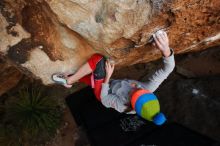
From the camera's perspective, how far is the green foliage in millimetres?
5547

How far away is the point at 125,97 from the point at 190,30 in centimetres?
83

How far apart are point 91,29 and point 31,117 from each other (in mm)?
3138

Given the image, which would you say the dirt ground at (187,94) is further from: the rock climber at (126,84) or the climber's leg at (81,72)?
the climber's leg at (81,72)

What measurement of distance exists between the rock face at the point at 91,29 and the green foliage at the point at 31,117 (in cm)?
199

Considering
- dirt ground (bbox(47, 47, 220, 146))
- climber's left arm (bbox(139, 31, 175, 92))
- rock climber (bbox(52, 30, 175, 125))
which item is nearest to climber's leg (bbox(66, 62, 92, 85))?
rock climber (bbox(52, 30, 175, 125))

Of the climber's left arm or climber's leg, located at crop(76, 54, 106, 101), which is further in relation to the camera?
climber's leg, located at crop(76, 54, 106, 101)

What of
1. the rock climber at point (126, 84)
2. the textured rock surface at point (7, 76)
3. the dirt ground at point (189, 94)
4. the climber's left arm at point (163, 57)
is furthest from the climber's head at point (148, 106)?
the dirt ground at point (189, 94)

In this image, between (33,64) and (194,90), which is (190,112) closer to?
(194,90)

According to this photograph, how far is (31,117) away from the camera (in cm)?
557

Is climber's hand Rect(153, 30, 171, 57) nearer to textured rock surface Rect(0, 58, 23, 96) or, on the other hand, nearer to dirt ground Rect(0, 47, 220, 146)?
textured rock surface Rect(0, 58, 23, 96)

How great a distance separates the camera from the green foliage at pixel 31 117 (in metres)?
5.55

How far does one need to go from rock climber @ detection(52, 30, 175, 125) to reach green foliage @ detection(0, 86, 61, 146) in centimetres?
211

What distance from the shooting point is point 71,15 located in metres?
2.78

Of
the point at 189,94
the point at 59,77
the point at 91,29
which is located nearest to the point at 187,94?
the point at 189,94
